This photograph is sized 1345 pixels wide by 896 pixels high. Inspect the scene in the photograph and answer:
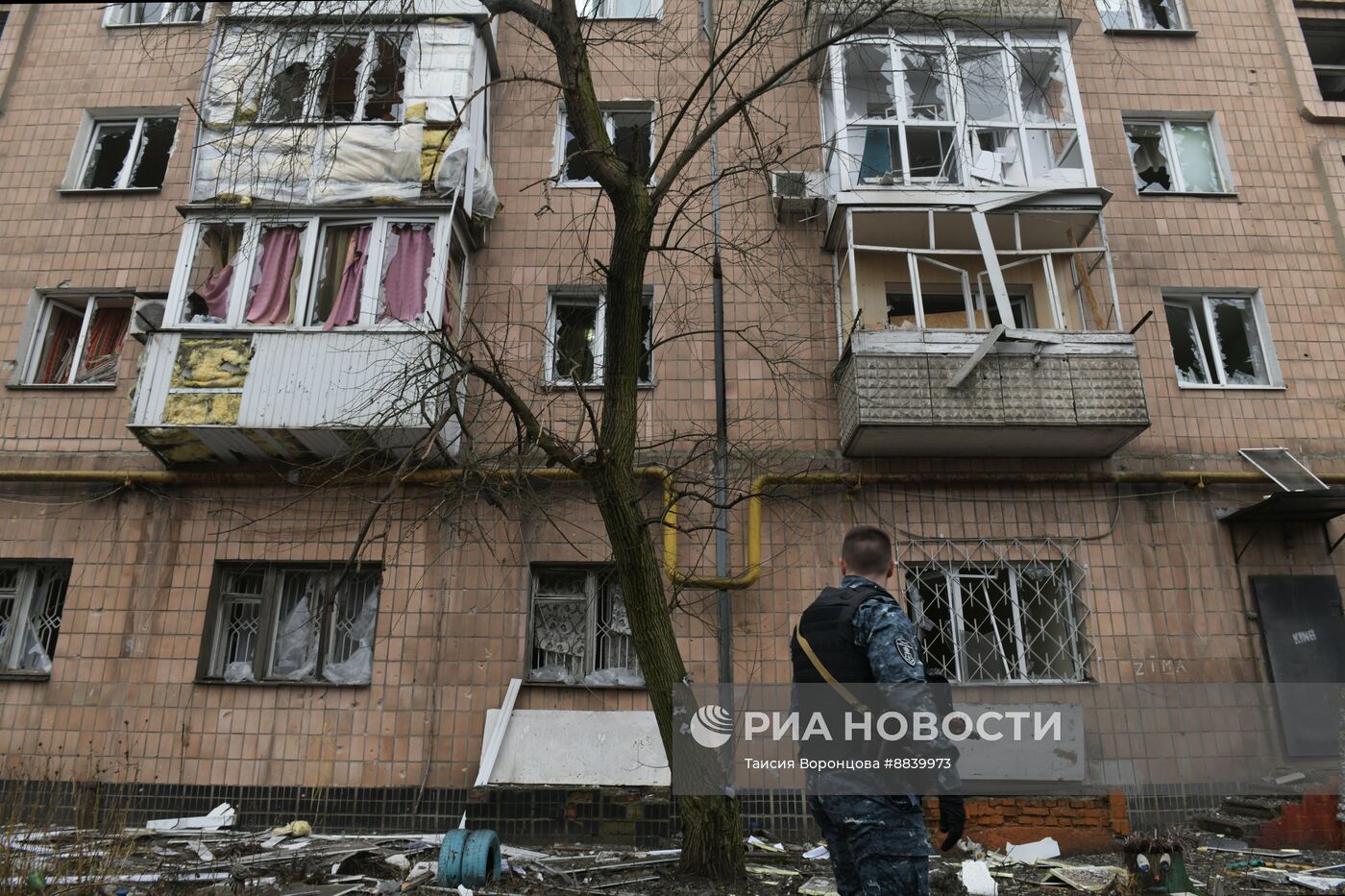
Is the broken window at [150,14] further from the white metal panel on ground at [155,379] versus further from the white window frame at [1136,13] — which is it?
the white window frame at [1136,13]

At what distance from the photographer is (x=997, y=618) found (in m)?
9.09

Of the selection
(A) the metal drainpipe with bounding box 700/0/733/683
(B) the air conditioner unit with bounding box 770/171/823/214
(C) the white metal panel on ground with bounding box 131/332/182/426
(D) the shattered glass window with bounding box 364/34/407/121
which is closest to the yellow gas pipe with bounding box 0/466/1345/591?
(A) the metal drainpipe with bounding box 700/0/733/683

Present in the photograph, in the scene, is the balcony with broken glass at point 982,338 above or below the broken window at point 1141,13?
below

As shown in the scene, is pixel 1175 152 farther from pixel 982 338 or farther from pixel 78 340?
pixel 78 340

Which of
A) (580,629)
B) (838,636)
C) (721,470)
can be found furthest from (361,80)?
(838,636)

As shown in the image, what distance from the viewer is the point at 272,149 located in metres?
9.35

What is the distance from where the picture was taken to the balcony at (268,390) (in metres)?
8.64

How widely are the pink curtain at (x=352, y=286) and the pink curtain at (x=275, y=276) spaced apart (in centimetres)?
52

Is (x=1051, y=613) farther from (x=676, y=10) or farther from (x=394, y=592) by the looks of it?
(x=676, y=10)

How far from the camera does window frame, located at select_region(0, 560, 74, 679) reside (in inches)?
359

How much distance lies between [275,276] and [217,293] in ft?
2.11

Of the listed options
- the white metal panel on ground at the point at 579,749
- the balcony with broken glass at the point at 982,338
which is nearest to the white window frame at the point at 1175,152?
the balcony with broken glass at the point at 982,338

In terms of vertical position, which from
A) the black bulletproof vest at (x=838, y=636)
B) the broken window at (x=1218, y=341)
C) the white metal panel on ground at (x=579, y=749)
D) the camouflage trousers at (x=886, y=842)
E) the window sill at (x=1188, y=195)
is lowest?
the camouflage trousers at (x=886, y=842)

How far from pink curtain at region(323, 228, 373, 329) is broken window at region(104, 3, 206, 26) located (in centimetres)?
449
